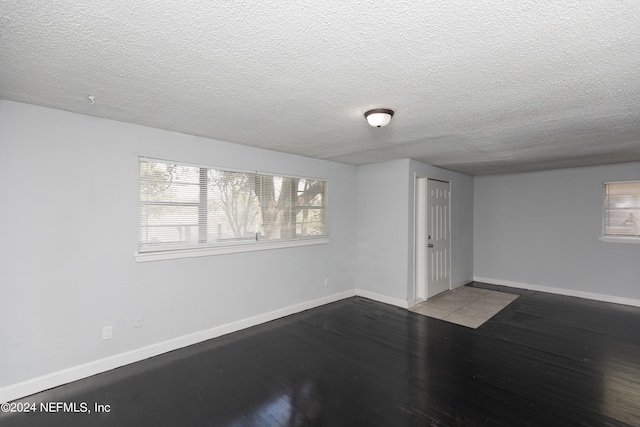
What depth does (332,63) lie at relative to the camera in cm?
169

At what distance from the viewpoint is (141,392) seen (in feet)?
7.89

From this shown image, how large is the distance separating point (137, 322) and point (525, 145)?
4.67 meters

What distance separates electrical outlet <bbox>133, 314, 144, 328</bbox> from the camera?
2893 mm

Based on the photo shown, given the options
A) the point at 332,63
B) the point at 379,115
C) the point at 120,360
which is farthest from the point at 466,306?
the point at 120,360

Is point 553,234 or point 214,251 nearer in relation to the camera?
point 214,251

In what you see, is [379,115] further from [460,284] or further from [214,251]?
[460,284]

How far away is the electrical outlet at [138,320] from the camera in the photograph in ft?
9.49

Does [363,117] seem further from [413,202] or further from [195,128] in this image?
[413,202]

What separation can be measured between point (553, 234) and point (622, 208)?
3.21 feet

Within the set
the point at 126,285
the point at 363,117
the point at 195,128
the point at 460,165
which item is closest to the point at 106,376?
the point at 126,285

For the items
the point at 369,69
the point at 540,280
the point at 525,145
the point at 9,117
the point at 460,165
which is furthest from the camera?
the point at 540,280

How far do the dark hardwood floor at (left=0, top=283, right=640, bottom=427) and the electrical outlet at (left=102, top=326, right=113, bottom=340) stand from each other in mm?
308

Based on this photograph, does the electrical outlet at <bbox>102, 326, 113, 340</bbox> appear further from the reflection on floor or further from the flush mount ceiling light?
the reflection on floor

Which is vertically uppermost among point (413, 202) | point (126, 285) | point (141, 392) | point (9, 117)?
point (9, 117)
